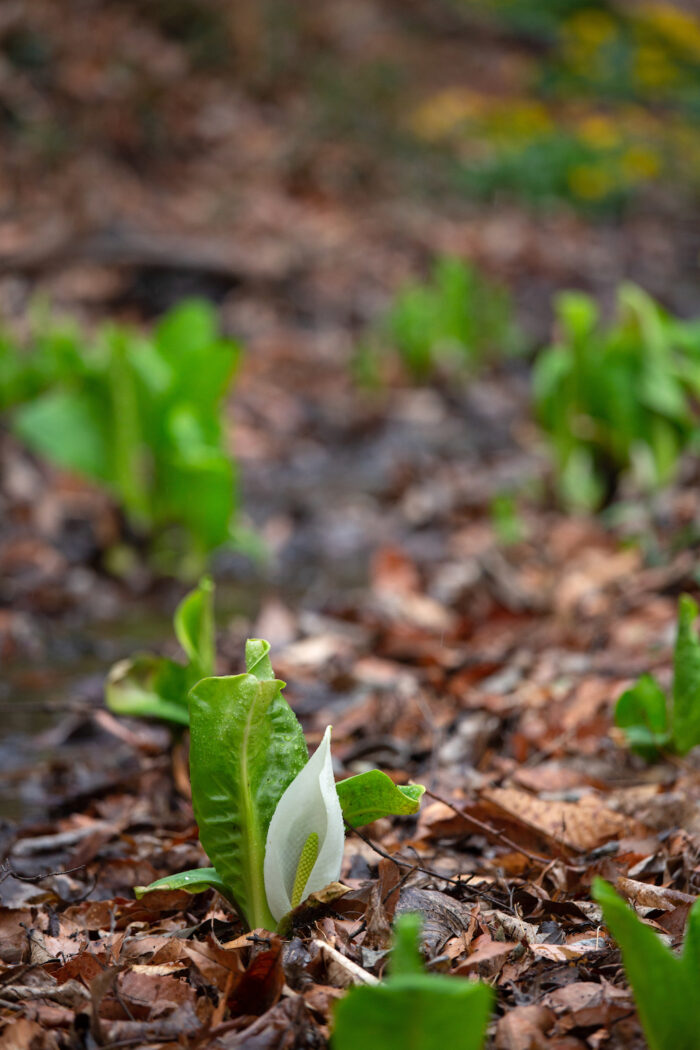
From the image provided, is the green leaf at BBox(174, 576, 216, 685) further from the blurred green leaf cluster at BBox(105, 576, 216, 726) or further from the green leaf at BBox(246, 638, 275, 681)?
the green leaf at BBox(246, 638, 275, 681)

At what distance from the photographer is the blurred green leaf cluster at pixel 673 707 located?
1318 millimetres

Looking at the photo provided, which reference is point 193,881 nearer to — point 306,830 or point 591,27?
point 306,830

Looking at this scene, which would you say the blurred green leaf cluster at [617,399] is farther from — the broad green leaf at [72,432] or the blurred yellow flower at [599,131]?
the blurred yellow flower at [599,131]

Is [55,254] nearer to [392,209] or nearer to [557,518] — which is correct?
[557,518]

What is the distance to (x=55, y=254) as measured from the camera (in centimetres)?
484

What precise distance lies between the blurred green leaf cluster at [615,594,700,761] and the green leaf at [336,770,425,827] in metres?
0.48

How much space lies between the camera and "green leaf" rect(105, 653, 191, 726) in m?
1.47

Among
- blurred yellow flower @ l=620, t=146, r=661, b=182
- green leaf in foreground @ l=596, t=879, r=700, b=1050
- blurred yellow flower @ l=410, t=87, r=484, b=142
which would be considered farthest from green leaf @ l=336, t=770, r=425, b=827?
blurred yellow flower @ l=620, t=146, r=661, b=182

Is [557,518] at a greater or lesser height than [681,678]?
lesser

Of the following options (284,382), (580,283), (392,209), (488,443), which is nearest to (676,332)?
(488,443)

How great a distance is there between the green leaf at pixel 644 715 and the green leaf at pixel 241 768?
55 centimetres

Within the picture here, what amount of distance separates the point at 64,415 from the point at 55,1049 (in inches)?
80.7

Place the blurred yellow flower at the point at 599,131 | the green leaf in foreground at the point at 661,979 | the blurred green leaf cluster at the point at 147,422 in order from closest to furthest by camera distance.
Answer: the green leaf in foreground at the point at 661,979 → the blurred green leaf cluster at the point at 147,422 → the blurred yellow flower at the point at 599,131

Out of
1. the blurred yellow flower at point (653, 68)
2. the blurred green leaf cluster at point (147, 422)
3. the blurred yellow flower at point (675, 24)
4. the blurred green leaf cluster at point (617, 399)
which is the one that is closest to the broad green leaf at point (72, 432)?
the blurred green leaf cluster at point (147, 422)
